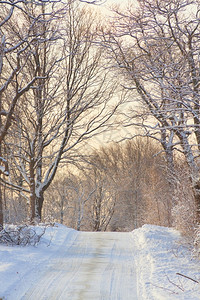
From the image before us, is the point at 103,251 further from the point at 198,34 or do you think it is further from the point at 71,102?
the point at 71,102

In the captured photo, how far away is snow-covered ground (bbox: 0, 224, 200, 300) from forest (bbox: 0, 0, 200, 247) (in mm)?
1135

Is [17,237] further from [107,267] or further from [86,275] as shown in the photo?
[86,275]

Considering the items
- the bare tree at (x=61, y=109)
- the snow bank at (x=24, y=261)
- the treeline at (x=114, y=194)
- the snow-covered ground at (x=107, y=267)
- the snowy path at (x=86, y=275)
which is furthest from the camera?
the treeline at (x=114, y=194)

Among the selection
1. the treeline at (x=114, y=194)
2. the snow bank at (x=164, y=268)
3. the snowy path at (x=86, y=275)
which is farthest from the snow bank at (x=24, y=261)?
the treeline at (x=114, y=194)

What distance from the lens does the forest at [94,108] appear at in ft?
29.9

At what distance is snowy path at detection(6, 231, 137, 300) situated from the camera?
604 cm

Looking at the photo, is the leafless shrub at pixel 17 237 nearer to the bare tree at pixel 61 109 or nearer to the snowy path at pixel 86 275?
the snowy path at pixel 86 275

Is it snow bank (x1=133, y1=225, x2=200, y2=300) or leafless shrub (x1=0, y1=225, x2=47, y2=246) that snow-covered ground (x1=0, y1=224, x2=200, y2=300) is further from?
leafless shrub (x1=0, y1=225, x2=47, y2=246)

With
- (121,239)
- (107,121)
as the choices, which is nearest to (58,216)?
(107,121)

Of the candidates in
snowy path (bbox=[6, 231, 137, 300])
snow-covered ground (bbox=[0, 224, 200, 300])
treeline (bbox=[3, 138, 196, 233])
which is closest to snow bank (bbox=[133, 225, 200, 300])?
snow-covered ground (bbox=[0, 224, 200, 300])

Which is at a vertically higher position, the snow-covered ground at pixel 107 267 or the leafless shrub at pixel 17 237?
the leafless shrub at pixel 17 237

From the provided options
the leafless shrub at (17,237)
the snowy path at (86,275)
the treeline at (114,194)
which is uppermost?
the treeline at (114,194)

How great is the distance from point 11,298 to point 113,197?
27865mm

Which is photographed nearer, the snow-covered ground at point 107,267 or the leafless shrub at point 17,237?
the snow-covered ground at point 107,267
